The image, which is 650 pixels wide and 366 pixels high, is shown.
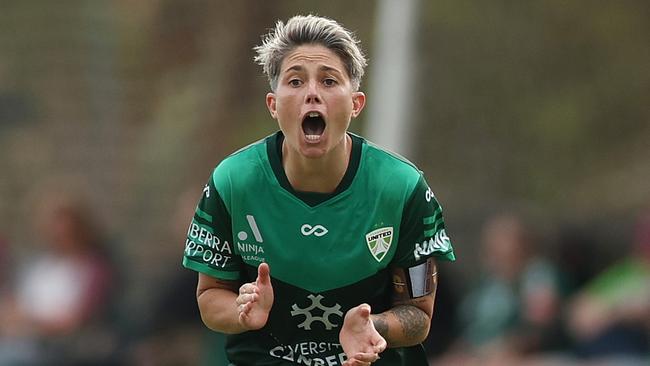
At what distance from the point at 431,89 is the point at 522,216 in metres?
7.51

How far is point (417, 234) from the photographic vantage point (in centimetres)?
648

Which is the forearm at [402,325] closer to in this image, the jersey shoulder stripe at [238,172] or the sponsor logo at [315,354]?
the sponsor logo at [315,354]

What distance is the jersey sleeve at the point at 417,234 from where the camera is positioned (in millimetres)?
6477

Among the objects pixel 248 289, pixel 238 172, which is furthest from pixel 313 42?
pixel 248 289

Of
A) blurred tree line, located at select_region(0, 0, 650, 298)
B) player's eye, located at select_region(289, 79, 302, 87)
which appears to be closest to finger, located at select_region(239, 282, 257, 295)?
player's eye, located at select_region(289, 79, 302, 87)

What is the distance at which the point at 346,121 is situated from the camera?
6.38 m

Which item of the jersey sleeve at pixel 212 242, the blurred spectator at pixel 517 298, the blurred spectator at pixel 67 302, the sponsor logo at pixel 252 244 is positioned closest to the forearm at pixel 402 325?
the sponsor logo at pixel 252 244

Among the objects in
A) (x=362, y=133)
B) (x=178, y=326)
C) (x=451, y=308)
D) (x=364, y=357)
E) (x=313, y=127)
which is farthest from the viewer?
(x=362, y=133)

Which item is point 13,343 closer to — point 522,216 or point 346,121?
point 522,216

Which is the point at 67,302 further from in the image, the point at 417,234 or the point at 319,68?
the point at 319,68

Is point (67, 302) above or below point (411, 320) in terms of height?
above

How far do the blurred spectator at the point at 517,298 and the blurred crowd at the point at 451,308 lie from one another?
0.01m

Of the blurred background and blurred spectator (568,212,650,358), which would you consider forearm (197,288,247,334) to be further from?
blurred spectator (568,212,650,358)

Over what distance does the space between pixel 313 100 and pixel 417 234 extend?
0.77 metres
